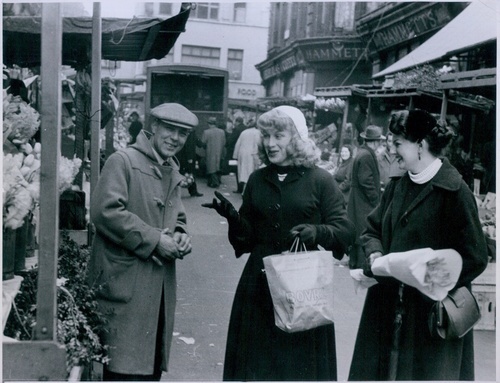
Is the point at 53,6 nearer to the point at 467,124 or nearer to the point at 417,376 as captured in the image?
the point at 417,376

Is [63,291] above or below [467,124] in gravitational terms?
below

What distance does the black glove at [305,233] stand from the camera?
10.3ft

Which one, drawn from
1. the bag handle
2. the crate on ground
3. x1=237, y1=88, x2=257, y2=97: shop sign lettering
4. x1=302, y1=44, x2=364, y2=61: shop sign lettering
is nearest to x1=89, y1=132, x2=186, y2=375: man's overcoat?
the bag handle

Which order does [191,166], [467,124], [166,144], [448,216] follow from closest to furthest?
1. [448,216]
2. [166,144]
3. [467,124]
4. [191,166]

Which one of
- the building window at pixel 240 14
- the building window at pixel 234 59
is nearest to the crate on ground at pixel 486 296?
the building window at pixel 234 59

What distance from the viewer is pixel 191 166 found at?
1371 centimetres

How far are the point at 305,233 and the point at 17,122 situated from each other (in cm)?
150

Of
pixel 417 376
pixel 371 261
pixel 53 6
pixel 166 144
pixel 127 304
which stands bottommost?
pixel 417 376

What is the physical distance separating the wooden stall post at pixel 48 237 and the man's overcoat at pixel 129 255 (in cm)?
76

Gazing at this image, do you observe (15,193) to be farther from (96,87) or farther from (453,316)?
(96,87)

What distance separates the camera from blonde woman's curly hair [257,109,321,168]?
3.26 metres

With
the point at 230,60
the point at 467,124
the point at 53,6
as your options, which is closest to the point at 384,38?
the point at 467,124

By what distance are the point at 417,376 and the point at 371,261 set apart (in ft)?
1.94

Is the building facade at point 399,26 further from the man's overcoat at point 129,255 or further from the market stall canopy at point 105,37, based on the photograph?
the man's overcoat at point 129,255
